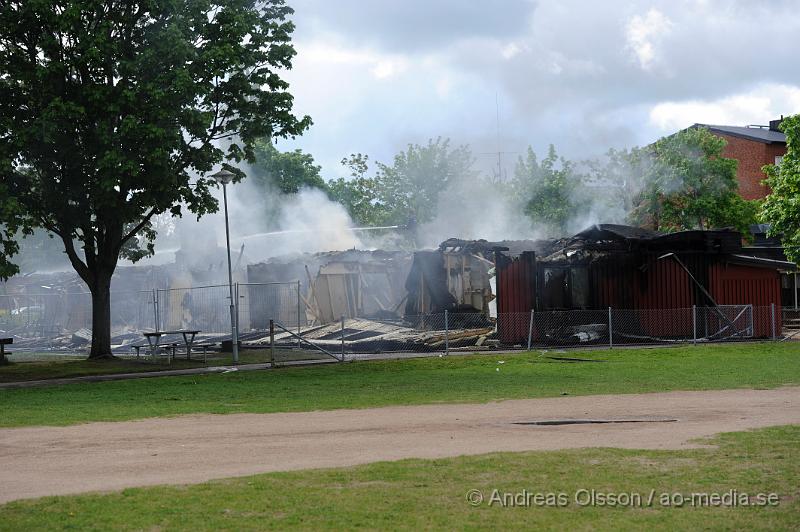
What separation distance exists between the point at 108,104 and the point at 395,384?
12.2m

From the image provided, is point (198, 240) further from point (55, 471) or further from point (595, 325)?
point (55, 471)

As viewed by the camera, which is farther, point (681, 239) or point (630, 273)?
point (630, 273)

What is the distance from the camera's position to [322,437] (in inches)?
540

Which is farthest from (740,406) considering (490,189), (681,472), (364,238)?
(490,189)

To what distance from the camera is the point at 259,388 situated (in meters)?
22.2

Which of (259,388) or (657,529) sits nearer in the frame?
A: (657,529)

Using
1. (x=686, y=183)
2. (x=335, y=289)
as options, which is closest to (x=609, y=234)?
(x=335, y=289)

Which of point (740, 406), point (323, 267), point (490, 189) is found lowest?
point (740, 406)

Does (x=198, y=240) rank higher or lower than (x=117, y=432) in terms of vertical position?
higher

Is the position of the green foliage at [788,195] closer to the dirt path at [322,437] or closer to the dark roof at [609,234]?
the dark roof at [609,234]

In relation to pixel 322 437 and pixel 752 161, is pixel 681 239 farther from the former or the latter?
pixel 752 161

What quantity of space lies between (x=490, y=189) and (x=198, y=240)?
73.1 feet

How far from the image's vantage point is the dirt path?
11.2 metres

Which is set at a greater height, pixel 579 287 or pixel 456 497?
pixel 579 287
